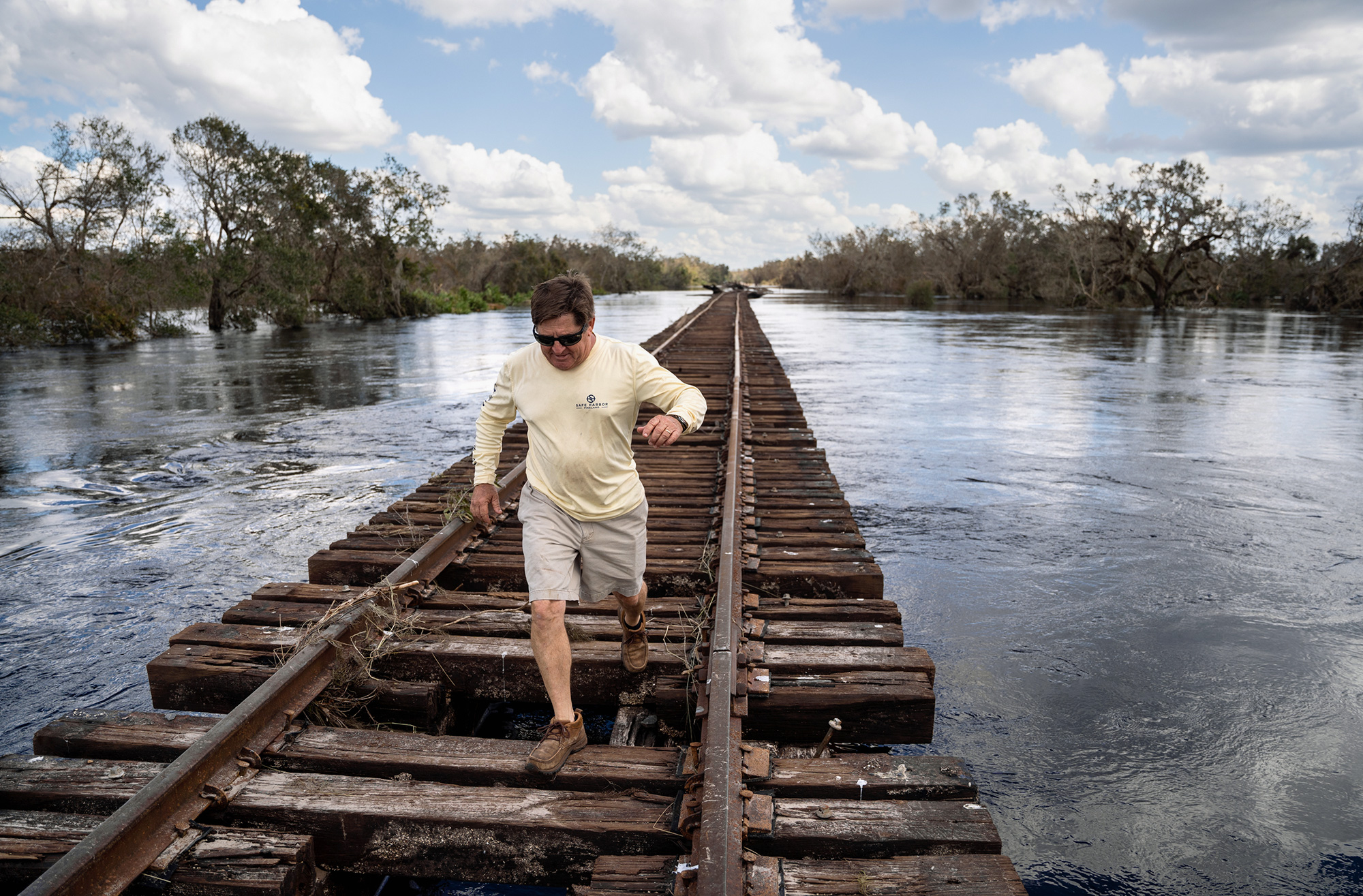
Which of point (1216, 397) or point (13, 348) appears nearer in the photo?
point (1216, 397)

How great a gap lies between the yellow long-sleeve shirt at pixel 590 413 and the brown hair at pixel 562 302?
16 centimetres

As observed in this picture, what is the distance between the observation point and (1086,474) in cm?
920

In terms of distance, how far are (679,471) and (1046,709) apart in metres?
3.46

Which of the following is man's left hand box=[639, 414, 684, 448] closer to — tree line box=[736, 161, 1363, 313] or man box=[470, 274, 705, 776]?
man box=[470, 274, 705, 776]

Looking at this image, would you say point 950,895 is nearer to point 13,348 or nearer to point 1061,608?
point 1061,608

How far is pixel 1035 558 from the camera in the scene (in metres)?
6.57

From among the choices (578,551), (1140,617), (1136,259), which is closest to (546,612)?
(578,551)

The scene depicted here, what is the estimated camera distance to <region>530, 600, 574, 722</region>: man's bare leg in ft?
9.54

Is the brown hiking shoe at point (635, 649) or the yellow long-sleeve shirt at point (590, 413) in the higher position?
the yellow long-sleeve shirt at point (590, 413)

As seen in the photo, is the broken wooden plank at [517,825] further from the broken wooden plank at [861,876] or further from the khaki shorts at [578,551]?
the khaki shorts at [578,551]

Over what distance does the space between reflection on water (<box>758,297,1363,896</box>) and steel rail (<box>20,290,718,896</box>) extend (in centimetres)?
266

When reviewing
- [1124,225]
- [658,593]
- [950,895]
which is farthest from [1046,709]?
[1124,225]

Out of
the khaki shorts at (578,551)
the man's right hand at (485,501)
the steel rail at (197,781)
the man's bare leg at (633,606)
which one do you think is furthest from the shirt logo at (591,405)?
the steel rail at (197,781)

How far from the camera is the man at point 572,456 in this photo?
285 cm
